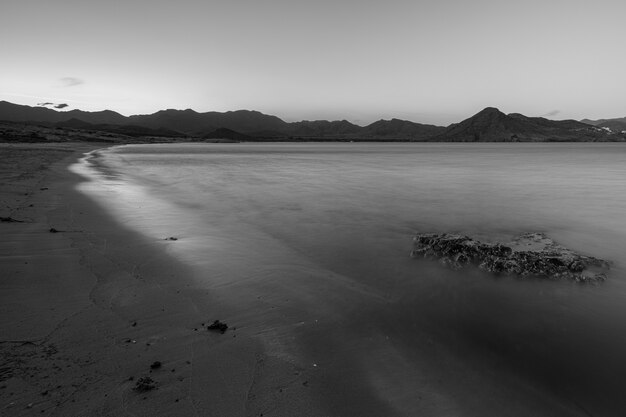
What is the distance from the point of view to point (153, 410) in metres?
3.20

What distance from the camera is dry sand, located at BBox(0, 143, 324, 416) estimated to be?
329 cm

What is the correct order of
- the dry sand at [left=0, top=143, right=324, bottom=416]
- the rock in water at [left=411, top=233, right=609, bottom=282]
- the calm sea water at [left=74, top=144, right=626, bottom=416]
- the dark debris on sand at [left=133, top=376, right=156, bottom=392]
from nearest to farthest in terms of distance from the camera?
1. the dry sand at [left=0, top=143, right=324, bottom=416]
2. the dark debris on sand at [left=133, top=376, right=156, bottom=392]
3. the calm sea water at [left=74, top=144, right=626, bottom=416]
4. the rock in water at [left=411, top=233, right=609, bottom=282]

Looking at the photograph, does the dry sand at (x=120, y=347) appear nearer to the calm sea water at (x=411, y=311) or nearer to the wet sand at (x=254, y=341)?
the wet sand at (x=254, y=341)

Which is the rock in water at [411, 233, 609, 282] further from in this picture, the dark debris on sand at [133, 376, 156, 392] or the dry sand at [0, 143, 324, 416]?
the dark debris on sand at [133, 376, 156, 392]

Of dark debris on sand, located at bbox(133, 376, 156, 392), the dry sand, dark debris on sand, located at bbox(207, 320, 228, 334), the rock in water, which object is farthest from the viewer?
the rock in water

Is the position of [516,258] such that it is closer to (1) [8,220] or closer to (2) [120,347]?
(2) [120,347]

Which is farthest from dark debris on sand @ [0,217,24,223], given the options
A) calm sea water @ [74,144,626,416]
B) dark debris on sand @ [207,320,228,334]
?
dark debris on sand @ [207,320,228,334]

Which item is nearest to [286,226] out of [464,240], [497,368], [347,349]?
[464,240]

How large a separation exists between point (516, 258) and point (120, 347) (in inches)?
311

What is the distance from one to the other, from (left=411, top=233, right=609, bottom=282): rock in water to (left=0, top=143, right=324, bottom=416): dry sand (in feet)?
17.8

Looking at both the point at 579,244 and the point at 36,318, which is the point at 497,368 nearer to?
the point at 36,318

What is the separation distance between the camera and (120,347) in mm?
4121

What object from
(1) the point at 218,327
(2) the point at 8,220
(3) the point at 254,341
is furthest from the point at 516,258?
(2) the point at 8,220

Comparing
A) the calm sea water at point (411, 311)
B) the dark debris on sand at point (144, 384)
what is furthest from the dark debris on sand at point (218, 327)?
the dark debris on sand at point (144, 384)
